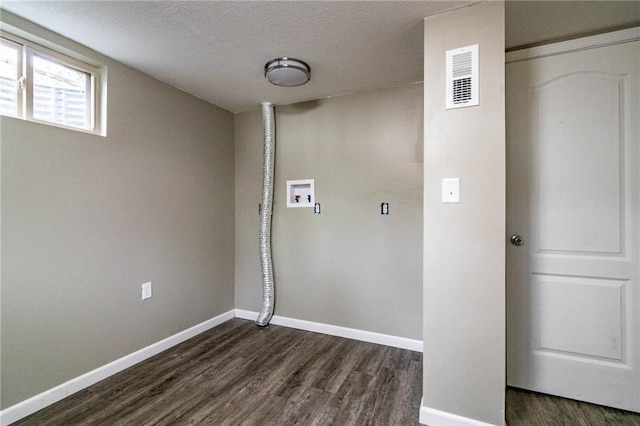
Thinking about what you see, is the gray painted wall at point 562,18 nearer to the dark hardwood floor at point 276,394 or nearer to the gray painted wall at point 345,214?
the gray painted wall at point 345,214

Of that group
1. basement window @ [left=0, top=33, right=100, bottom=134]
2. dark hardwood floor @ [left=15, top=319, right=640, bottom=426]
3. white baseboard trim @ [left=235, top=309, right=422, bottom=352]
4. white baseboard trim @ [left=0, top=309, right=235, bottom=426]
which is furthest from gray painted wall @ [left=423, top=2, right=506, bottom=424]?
basement window @ [left=0, top=33, right=100, bottom=134]

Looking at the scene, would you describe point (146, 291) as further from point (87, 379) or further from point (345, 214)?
point (345, 214)

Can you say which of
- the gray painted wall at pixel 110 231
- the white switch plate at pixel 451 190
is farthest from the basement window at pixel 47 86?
the white switch plate at pixel 451 190

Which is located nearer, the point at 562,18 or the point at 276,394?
the point at 562,18

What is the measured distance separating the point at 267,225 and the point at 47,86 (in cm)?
196

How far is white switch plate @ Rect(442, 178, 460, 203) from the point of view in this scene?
1525 millimetres

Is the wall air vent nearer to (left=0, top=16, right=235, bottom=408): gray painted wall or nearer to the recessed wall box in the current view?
the recessed wall box

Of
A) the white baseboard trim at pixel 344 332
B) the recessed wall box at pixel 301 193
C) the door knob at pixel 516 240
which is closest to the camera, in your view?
the door knob at pixel 516 240

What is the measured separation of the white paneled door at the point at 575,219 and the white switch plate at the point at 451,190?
69 centimetres

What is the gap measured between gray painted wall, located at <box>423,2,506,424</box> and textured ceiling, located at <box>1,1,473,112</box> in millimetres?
243

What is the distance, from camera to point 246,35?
1782 mm

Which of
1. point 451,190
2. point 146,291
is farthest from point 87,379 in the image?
point 451,190

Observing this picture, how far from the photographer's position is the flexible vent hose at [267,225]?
2.96 meters

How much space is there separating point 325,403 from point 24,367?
182 centimetres
